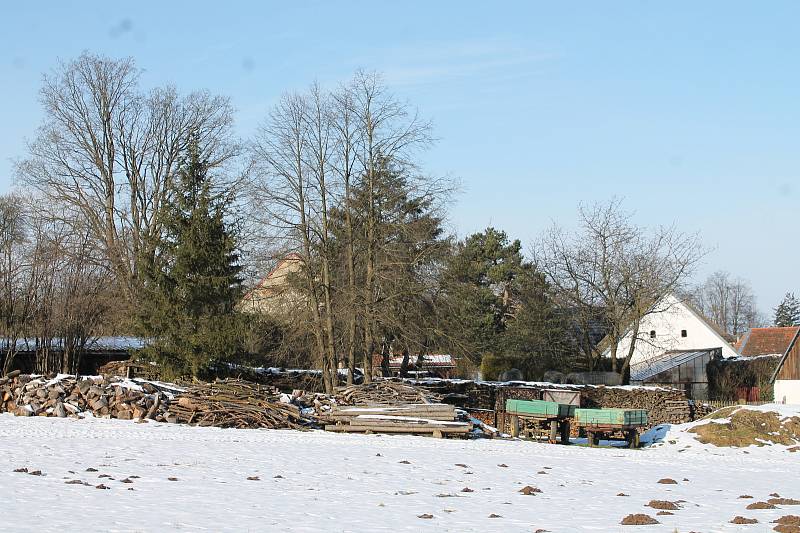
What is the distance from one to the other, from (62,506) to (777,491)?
1336 centimetres

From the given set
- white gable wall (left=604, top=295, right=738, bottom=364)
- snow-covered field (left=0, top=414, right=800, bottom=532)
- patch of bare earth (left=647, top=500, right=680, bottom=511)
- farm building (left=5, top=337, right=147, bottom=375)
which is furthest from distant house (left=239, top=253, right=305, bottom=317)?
white gable wall (left=604, top=295, right=738, bottom=364)

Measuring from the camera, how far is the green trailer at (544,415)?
103 feet

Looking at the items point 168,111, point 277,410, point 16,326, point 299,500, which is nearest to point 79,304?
point 16,326

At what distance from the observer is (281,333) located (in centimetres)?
3688

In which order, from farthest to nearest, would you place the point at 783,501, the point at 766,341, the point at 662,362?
the point at 766,341
the point at 662,362
the point at 783,501

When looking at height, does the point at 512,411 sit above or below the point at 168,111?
below

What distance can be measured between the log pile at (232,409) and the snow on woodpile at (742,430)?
12.4 meters

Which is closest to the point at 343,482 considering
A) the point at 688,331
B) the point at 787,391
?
the point at 787,391

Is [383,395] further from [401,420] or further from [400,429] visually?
[400,429]

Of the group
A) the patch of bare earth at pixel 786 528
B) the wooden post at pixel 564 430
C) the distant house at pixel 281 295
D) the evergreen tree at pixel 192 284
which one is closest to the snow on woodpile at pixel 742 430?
the wooden post at pixel 564 430

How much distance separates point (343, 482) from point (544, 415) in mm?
16063

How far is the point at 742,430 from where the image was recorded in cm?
2952

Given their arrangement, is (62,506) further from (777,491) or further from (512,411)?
(512,411)

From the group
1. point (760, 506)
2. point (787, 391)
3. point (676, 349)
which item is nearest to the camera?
point (760, 506)
